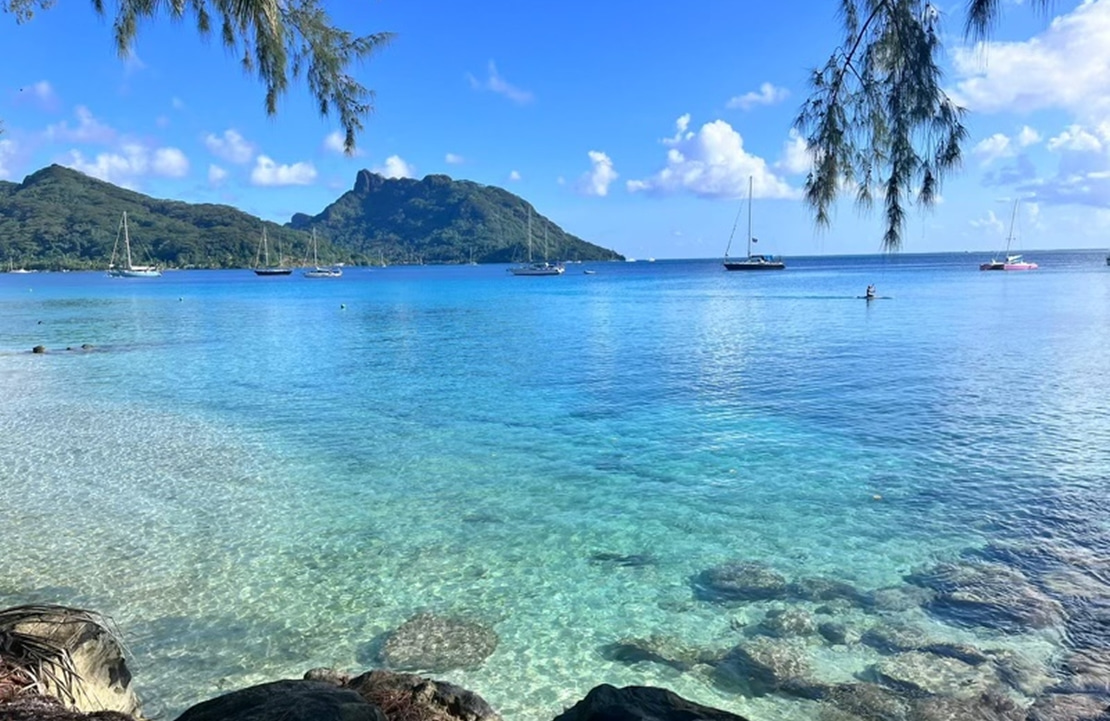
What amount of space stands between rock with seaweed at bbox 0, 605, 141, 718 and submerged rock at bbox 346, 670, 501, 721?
1639 mm

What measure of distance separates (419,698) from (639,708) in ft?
5.83

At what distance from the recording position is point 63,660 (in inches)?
163

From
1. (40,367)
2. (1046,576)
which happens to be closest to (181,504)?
(1046,576)

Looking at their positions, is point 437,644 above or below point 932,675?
below

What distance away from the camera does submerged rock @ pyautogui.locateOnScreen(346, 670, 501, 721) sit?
468 centimetres

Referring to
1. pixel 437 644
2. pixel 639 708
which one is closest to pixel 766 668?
pixel 639 708

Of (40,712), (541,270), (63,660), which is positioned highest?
(541,270)

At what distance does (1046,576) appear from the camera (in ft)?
26.8

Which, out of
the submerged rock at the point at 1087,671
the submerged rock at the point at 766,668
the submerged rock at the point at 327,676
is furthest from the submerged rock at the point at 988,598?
the submerged rock at the point at 327,676

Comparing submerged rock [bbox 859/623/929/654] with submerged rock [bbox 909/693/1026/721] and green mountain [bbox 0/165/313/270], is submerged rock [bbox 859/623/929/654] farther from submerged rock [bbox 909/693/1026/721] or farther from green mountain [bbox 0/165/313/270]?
green mountain [bbox 0/165/313/270]

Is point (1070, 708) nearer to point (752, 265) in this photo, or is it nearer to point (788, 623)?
point (788, 623)

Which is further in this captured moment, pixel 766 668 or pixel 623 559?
pixel 623 559

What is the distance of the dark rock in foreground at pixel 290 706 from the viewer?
3504 mm

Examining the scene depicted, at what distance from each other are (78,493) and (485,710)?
1023 centimetres
